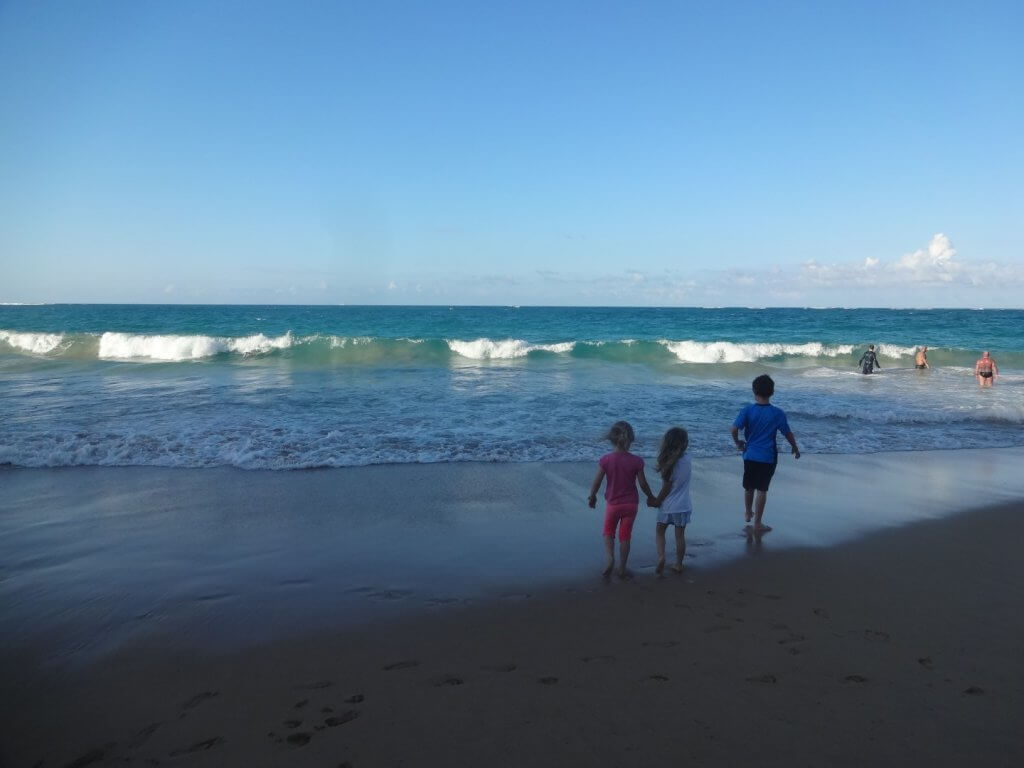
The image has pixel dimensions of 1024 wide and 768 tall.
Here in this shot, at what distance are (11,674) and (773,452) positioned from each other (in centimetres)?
670

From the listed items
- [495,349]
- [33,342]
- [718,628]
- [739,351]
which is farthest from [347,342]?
[718,628]

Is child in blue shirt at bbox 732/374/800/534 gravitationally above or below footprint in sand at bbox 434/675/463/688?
above

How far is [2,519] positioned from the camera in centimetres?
716

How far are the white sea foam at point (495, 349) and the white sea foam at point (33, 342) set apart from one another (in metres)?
19.7

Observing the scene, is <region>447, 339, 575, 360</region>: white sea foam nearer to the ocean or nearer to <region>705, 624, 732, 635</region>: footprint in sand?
the ocean

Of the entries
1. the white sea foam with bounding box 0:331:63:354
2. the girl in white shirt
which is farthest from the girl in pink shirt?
the white sea foam with bounding box 0:331:63:354

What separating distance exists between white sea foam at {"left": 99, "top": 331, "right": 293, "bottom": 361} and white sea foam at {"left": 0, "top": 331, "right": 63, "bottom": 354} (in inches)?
98.8

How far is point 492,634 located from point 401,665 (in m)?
0.72

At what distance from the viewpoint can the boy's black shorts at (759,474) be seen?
6953mm

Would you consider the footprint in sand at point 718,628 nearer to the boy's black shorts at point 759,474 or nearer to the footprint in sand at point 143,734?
the boy's black shorts at point 759,474

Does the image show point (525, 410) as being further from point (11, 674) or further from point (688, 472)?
point (11, 674)

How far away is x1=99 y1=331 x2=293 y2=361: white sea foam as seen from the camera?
1198 inches

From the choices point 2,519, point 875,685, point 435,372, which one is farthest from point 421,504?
point 435,372

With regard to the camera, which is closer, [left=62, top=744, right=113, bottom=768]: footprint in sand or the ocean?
[left=62, top=744, right=113, bottom=768]: footprint in sand
